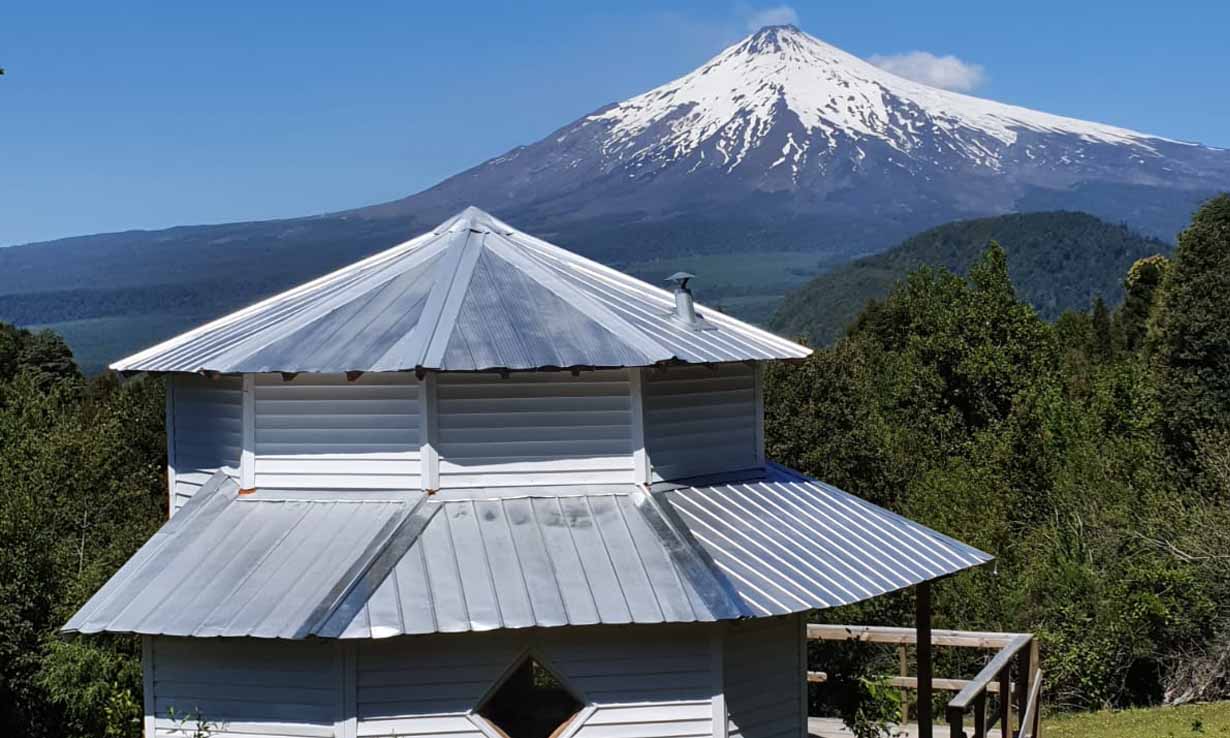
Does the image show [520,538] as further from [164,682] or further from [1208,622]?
[1208,622]

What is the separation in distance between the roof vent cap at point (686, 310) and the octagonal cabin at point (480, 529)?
0.03 m

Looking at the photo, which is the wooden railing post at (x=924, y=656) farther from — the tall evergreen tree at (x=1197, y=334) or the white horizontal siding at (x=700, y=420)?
the tall evergreen tree at (x=1197, y=334)

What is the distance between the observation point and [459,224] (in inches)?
500

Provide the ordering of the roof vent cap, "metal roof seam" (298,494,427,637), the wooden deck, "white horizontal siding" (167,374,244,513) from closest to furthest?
"metal roof seam" (298,494,427,637), "white horizontal siding" (167,374,244,513), the roof vent cap, the wooden deck

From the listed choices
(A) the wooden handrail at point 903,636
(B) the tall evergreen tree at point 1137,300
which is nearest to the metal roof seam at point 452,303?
(A) the wooden handrail at point 903,636

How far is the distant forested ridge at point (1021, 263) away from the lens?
351 feet

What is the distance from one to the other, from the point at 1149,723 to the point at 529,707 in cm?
840

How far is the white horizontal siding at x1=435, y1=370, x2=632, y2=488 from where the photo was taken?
1019 cm

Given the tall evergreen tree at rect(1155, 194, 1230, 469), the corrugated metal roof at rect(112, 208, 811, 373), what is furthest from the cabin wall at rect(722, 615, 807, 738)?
the tall evergreen tree at rect(1155, 194, 1230, 469)

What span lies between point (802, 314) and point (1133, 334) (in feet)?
180

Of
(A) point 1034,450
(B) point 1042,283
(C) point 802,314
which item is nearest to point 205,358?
(A) point 1034,450

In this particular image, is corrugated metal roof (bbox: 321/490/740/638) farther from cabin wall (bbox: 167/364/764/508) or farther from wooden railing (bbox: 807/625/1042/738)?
wooden railing (bbox: 807/625/1042/738)

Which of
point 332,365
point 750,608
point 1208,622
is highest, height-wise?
point 332,365

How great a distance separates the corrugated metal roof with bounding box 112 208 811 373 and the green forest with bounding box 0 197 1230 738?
3.11 metres
